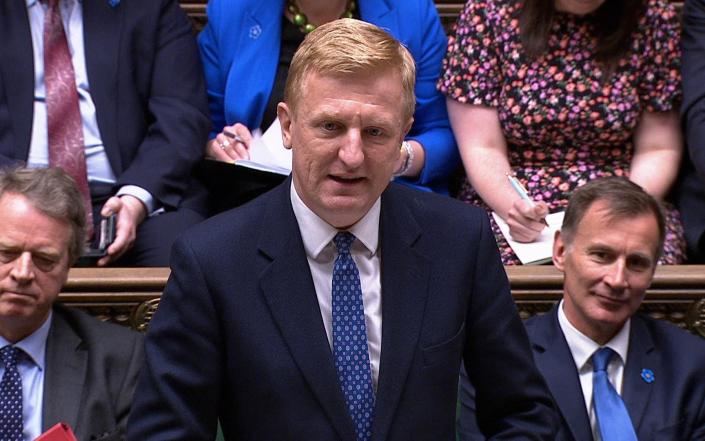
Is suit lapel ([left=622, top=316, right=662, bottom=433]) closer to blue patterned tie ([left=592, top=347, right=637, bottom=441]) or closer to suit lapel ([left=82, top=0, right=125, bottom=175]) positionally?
blue patterned tie ([left=592, top=347, right=637, bottom=441])

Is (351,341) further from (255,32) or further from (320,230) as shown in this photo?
(255,32)

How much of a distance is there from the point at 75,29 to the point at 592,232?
120cm

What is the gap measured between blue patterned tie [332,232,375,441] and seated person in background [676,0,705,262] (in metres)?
1.27

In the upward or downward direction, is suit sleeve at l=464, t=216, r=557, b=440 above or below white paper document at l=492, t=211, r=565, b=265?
above

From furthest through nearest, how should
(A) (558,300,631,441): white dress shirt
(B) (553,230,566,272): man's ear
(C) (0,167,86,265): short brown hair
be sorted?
(B) (553,230,566,272): man's ear, (A) (558,300,631,441): white dress shirt, (C) (0,167,86,265): short brown hair

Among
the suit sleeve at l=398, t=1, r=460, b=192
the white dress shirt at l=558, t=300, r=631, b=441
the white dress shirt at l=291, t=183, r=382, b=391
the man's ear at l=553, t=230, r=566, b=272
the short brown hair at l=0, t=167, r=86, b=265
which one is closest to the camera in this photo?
the white dress shirt at l=291, t=183, r=382, b=391

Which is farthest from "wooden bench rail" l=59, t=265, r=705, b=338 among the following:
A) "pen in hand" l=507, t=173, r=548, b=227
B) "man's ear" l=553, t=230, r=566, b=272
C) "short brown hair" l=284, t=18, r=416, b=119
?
"short brown hair" l=284, t=18, r=416, b=119

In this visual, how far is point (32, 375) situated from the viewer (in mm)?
2170

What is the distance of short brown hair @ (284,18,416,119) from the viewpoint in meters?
1.51

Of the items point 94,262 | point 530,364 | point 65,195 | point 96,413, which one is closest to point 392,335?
point 530,364

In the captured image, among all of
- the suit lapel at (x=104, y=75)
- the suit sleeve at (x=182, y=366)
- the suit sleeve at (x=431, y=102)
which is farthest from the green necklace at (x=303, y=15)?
the suit sleeve at (x=182, y=366)

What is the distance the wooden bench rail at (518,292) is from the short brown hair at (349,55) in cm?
91

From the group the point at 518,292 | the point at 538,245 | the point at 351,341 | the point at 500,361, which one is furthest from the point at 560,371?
the point at 351,341

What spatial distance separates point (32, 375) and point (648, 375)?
1.09m
